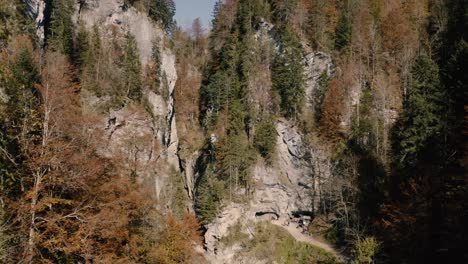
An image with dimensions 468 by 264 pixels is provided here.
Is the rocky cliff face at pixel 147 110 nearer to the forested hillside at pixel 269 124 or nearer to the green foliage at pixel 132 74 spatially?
the forested hillside at pixel 269 124

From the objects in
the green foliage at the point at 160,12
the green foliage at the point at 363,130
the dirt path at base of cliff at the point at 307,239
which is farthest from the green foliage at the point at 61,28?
the green foliage at the point at 363,130

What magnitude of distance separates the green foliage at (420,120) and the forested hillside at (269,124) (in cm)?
16

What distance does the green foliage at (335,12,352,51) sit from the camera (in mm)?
54281

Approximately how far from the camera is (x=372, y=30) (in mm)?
53281

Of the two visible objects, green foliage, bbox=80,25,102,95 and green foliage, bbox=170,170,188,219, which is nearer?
green foliage, bbox=170,170,188,219

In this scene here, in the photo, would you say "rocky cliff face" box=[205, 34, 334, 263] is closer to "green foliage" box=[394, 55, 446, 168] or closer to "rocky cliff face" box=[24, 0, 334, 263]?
"rocky cliff face" box=[24, 0, 334, 263]

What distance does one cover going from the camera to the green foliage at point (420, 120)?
29.2 meters

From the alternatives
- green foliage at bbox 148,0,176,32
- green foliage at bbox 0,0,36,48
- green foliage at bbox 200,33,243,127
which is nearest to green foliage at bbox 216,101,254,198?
green foliage at bbox 200,33,243,127

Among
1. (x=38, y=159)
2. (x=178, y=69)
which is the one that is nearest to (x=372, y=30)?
(x=178, y=69)

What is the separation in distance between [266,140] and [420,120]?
746 inches

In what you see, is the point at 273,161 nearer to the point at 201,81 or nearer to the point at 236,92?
the point at 236,92

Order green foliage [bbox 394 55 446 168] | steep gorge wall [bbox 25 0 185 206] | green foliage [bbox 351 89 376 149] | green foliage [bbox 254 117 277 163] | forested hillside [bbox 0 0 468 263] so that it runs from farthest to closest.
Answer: steep gorge wall [bbox 25 0 185 206], green foliage [bbox 254 117 277 163], green foliage [bbox 351 89 376 149], green foliage [bbox 394 55 446 168], forested hillside [bbox 0 0 468 263]

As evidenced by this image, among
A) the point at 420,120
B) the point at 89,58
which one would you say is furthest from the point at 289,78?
the point at 89,58

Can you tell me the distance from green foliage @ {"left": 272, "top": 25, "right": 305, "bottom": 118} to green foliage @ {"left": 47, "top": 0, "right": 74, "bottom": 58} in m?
29.8
